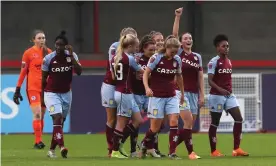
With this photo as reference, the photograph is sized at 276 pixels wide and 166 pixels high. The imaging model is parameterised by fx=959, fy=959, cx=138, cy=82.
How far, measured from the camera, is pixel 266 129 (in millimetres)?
26016

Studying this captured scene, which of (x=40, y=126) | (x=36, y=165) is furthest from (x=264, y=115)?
(x=36, y=165)

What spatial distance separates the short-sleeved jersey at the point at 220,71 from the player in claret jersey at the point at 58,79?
2.41 metres

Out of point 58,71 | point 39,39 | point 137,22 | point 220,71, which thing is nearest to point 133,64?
point 58,71

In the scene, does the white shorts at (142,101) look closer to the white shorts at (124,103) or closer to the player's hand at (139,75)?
the player's hand at (139,75)

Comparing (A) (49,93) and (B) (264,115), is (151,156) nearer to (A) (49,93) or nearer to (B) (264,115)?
(A) (49,93)

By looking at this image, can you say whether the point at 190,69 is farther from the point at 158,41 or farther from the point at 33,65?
the point at 33,65

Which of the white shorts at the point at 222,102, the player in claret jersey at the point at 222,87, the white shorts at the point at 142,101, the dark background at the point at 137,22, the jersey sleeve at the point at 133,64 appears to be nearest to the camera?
the jersey sleeve at the point at 133,64

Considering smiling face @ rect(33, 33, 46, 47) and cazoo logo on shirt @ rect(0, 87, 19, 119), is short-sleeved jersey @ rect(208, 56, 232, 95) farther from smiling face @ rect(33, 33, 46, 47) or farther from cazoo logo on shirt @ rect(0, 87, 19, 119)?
cazoo logo on shirt @ rect(0, 87, 19, 119)

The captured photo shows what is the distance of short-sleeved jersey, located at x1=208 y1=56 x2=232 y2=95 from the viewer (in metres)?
16.7

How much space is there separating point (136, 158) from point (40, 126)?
14.4ft

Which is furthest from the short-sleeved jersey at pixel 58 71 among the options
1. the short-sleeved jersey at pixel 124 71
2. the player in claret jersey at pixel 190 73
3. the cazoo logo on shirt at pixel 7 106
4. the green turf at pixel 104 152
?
the cazoo logo on shirt at pixel 7 106

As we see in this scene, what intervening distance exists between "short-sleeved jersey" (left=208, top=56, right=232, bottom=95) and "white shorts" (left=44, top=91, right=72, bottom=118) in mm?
2566

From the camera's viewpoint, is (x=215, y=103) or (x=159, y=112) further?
(x=215, y=103)

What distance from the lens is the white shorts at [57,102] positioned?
1591 cm
